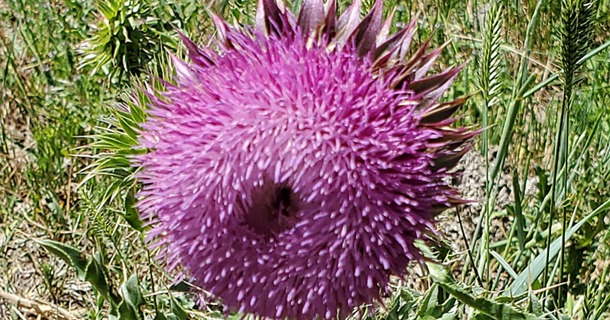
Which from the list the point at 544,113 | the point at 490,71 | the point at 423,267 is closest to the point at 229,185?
the point at 423,267

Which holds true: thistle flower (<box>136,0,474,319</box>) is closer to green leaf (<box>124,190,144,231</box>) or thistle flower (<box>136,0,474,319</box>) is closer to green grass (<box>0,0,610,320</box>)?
green grass (<box>0,0,610,320</box>)

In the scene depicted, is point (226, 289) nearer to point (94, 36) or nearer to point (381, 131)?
point (381, 131)

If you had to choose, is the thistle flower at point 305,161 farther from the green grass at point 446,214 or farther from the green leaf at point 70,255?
the green leaf at point 70,255

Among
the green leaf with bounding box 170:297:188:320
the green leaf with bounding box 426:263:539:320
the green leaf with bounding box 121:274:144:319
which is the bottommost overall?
the green leaf with bounding box 170:297:188:320

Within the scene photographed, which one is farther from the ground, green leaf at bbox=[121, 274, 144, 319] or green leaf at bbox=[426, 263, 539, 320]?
green leaf at bbox=[426, 263, 539, 320]

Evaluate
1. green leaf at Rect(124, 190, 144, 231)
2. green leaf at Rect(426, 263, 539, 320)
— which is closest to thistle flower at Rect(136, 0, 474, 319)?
green leaf at Rect(426, 263, 539, 320)

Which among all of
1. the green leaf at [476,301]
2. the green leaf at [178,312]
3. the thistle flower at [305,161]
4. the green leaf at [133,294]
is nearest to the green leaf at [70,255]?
the green leaf at [133,294]

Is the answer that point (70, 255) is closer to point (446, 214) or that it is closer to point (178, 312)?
point (178, 312)
